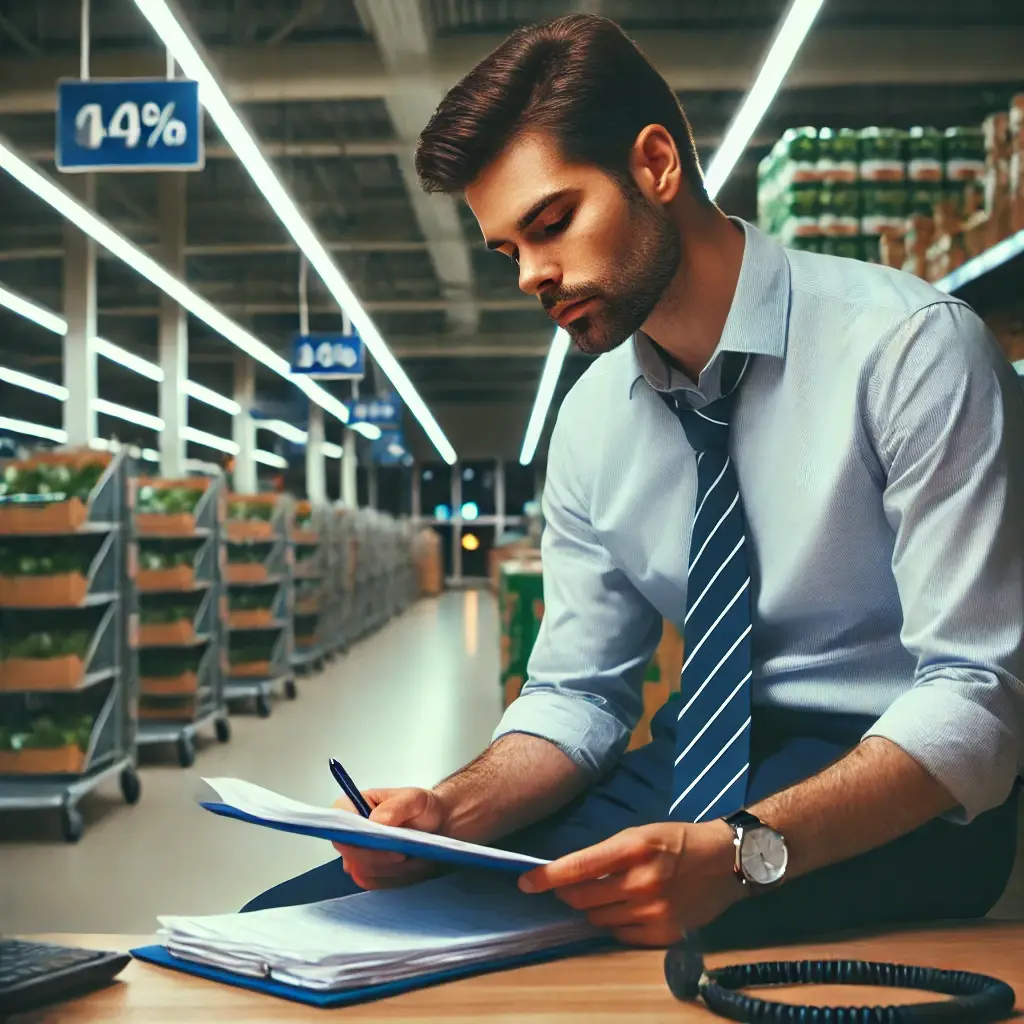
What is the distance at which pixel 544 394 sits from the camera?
1673cm

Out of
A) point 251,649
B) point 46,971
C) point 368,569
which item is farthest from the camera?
point 368,569

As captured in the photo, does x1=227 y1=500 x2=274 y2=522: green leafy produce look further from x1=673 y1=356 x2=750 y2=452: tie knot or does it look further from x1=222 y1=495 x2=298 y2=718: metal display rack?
x1=673 y1=356 x2=750 y2=452: tie knot

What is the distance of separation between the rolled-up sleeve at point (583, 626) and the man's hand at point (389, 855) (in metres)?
0.32

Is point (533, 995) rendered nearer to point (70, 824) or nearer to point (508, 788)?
point (508, 788)

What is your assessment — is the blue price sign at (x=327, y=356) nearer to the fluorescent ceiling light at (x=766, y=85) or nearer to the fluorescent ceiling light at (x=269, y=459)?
the fluorescent ceiling light at (x=766, y=85)

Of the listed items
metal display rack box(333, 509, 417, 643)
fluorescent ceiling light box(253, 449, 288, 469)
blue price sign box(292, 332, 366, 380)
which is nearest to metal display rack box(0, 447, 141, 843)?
blue price sign box(292, 332, 366, 380)

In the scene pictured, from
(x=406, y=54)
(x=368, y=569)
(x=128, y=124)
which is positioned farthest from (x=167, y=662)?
(x=368, y=569)

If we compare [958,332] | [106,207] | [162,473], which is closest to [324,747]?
[162,473]

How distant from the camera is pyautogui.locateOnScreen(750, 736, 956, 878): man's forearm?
3.92 ft

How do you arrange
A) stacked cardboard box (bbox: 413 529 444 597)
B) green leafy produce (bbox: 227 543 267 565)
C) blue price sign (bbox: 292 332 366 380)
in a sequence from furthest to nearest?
stacked cardboard box (bbox: 413 529 444 597), blue price sign (bbox: 292 332 366 380), green leafy produce (bbox: 227 543 267 565)

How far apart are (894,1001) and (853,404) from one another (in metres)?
0.68

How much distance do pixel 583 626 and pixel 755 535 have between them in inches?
11.6

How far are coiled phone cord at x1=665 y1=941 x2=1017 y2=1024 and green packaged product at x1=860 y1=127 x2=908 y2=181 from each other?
12.0 ft

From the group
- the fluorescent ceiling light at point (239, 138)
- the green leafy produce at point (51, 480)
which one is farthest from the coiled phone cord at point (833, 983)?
the green leafy produce at point (51, 480)
